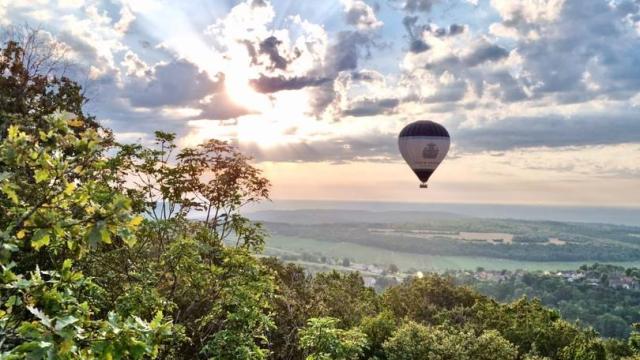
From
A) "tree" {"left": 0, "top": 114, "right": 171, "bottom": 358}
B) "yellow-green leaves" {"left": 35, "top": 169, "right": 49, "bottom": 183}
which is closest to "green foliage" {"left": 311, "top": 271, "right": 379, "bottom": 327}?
"tree" {"left": 0, "top": 114, "right": 171, "bottom": 358}

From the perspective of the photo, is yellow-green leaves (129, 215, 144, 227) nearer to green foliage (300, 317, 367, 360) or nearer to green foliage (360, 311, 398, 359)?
green foliage (300, 317, 367, 360)

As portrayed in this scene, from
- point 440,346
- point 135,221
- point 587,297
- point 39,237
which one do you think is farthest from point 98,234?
point 587,297

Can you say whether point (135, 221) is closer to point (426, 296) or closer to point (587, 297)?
point (426, 296)

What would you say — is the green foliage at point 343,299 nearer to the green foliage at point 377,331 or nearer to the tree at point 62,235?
the green foliage at point 377,331

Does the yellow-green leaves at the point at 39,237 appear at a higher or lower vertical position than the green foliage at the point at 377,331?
higher

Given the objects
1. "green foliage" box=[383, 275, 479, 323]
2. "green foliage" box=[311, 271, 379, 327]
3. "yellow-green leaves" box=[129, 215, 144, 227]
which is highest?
"yellow-green leaves" box=[129, 215, 144, 227]

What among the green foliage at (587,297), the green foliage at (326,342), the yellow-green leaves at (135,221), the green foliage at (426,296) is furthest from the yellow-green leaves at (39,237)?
the green foliage at (587,297)

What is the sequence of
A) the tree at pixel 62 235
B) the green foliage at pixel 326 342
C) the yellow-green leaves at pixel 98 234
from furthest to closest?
the green foliage at pixel 326 342 → the yellow-green leaves at pixel 98 234 → the tree at pixel 62 235
